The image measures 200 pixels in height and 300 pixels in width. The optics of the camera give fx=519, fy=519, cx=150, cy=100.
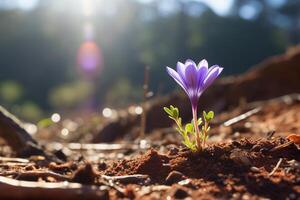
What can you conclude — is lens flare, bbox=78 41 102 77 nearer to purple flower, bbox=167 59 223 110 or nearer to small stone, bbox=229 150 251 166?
purple flower, bbox=167 59 223 110

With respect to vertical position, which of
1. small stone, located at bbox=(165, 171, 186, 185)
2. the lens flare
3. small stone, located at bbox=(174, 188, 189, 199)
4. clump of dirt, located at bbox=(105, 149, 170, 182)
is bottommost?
small stone, located at bbox=(174, 188, 189, 199)

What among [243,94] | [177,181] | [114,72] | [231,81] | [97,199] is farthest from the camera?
[114,72]

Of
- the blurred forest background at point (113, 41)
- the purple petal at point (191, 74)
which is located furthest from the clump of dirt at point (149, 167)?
the blurred forest background at point (113, 41)

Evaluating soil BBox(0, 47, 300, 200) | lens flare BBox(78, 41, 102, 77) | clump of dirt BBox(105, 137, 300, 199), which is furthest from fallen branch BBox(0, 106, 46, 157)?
lens flare BBox(78, 41, 102, 77)

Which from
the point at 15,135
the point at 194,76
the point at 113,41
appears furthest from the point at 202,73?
the point at 113,41

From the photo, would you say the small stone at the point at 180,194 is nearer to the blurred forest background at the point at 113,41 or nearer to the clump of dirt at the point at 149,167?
the clump of dirt at the point at 149,167

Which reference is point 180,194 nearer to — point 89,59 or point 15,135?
point 15,135

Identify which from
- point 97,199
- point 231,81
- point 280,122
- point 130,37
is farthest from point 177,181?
point 130,37

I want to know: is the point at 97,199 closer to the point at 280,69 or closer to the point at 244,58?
the point at 280,69
